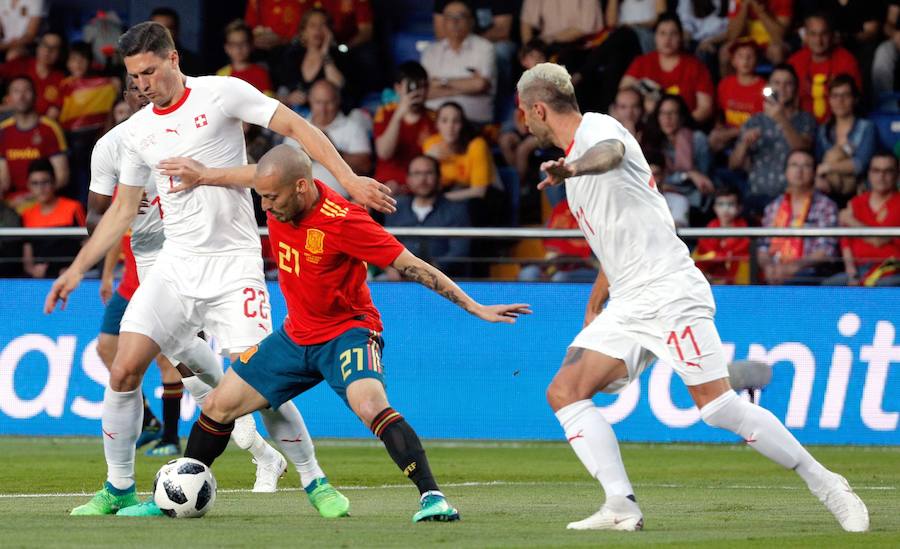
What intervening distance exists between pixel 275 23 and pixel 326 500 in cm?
1103

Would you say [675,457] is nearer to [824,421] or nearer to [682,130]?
[824,421]

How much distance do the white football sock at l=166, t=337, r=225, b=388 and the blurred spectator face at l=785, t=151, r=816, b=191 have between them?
22.2 ft

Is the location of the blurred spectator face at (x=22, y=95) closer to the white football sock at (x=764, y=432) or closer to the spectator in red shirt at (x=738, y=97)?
the spectator in red shirt at (x=738, y=97)

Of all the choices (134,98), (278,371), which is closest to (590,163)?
(278,371)

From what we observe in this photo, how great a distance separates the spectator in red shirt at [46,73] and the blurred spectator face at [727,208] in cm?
769

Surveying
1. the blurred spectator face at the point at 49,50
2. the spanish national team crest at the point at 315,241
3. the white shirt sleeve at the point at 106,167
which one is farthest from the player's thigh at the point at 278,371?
the blurred spectator face at the point at 49,50

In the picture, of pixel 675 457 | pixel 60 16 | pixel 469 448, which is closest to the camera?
pixel 675 457

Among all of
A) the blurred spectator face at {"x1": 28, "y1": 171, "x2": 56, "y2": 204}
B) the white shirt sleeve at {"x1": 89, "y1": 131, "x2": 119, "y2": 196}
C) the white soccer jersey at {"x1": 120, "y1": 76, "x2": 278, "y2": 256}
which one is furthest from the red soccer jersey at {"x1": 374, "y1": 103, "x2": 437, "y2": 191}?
the white soccer jersey at {"x1": 120, "y1": 76, "x2": 278, "y2": 256}

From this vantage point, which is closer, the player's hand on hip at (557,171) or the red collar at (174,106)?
the player's hand on hip at (557,171)

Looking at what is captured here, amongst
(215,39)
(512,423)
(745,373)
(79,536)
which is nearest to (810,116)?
(745,373)

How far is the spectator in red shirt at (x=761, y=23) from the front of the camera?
54.4ft

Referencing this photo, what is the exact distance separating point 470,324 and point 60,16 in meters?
8.27

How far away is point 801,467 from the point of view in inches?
289

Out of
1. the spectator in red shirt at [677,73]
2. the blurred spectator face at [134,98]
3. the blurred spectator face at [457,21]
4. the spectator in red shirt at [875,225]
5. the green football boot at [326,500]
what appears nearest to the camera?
the green football boot at [326,500]
